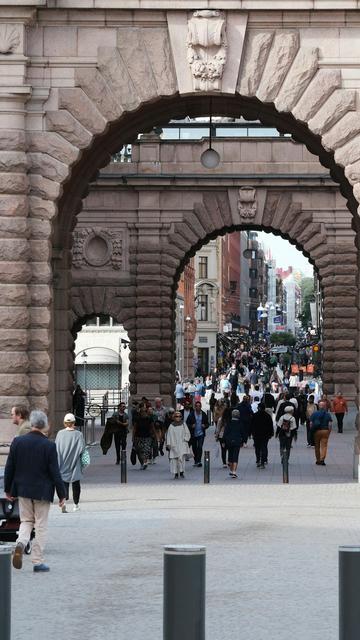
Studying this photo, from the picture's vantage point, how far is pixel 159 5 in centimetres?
2888

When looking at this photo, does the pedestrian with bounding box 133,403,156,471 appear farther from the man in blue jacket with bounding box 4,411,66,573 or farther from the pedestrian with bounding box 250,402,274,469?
the man in blue jacket with bounding box 4,411,66,573

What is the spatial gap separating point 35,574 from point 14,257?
460 inches

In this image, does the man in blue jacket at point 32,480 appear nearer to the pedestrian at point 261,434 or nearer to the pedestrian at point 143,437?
the pedestrian at point 143,437

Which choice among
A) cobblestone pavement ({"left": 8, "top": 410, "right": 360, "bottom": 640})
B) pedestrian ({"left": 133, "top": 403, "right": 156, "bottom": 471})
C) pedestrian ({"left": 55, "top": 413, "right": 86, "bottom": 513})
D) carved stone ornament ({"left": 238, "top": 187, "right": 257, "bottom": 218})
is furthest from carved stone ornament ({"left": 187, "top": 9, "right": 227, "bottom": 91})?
carved stone ornament ({"left": 238, "top": 187, "right": 257, "bottom": 218})

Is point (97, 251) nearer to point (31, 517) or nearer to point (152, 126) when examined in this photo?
point (152, 126)

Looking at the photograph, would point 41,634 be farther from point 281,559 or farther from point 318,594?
point 281,559

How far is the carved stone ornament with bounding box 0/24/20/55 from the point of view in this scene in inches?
1123

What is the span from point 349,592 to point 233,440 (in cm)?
2191

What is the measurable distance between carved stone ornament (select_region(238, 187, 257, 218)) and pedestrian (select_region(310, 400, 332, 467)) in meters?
18.9

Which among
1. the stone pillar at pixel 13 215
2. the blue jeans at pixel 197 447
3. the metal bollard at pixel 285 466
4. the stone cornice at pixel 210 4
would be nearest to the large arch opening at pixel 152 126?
the stone pillar at pixel 13 215

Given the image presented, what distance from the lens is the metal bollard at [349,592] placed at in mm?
10492

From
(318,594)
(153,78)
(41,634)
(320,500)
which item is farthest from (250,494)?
(41,634)

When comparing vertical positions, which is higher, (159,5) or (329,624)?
(159,5)

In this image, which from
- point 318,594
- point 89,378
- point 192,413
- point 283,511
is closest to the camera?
point 318,594
